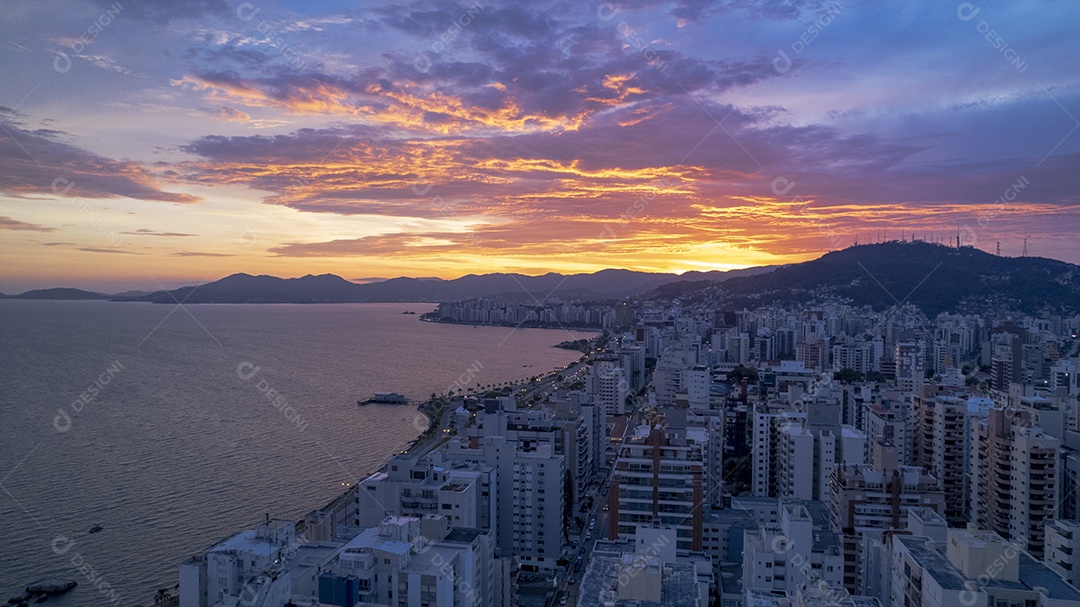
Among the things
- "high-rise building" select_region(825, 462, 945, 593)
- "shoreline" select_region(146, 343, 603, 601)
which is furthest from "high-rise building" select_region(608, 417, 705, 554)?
"shoreline" select_region(146, 343, 603, 601)

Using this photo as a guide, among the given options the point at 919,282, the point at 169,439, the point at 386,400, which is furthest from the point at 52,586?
the point at 919,282

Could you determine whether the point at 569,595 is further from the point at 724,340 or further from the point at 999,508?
the point at 724,340

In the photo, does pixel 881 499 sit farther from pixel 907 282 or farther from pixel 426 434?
pixel 907 282

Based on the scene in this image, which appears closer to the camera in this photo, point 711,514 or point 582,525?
point 711,514

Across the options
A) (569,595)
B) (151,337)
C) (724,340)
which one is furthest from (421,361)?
(569,595)

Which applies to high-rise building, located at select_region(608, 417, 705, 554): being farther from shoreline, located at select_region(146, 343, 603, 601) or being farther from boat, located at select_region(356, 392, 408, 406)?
boat, located at select_region(356, 392, 408, 406)
